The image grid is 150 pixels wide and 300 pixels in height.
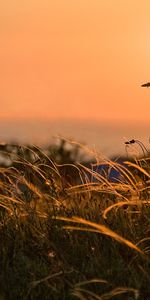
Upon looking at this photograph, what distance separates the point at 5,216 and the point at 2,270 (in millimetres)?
1440

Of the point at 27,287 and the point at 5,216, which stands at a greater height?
the point at 5,216

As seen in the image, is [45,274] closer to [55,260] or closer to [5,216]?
[55,260]

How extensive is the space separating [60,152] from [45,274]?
511 inches

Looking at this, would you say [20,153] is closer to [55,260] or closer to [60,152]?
[55,260]

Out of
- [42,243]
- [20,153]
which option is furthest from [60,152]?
[42,243]

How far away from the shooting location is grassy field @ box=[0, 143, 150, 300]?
654cm

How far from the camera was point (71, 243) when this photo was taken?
7613 millimetres

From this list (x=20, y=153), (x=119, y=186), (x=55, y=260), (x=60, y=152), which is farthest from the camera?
(x=60, y=152)

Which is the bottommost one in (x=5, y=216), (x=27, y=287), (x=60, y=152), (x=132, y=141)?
(x=27, y=287)

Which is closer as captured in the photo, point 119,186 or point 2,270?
point 2,270

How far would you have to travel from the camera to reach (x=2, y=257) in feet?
25.4

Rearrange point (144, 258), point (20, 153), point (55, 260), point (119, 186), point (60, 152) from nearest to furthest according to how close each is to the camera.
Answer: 1. point (144, 258)
2. point (55, 260)
3. point (119, 186)
4. point (20, 153)
5. point (60, 152)

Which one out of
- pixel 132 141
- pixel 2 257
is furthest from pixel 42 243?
pixel 132 141

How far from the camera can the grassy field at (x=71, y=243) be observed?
21.5 feet
